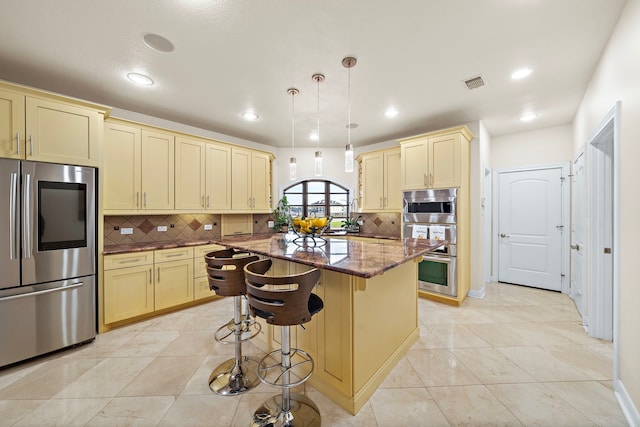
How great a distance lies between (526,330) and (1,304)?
5021mm

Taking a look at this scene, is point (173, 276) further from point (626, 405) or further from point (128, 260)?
point (626, 405)

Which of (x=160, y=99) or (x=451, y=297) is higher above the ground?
(x=160, y=99)

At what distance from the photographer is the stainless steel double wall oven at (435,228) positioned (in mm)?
3471

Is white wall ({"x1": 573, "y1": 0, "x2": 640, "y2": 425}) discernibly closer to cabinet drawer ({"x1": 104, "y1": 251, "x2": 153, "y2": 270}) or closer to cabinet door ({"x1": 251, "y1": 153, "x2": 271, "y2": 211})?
cabinet door ({"x1": 251, "y1": 153, "x2": 271, "y2": 211})

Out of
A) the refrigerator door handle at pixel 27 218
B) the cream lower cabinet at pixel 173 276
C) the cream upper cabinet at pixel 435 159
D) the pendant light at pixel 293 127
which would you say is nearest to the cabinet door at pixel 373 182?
the cream upper cabinet at pixel 435 159

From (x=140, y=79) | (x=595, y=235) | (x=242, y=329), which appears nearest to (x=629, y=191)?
(x=595, y=235)

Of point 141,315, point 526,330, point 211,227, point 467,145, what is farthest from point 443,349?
point 211,227

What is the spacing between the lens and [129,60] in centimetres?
223

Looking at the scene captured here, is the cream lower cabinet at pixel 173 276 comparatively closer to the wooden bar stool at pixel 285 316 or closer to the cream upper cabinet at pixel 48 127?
the cream upper cabinet at pixel 48 127

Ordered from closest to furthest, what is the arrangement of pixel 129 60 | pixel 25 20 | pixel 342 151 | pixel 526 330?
pixel 25 20 → pixel 129 60 → pixel 526 330 → pixel 342 151

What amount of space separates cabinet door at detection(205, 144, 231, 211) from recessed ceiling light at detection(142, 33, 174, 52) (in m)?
1.80

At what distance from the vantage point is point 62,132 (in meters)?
2.38

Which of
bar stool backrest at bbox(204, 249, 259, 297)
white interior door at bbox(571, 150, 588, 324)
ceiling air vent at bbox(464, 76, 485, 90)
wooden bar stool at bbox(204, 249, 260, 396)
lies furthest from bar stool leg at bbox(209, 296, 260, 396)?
white interior door at bbox(571, 150, 588, 324)

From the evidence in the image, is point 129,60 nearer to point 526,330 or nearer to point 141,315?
point 141,315
